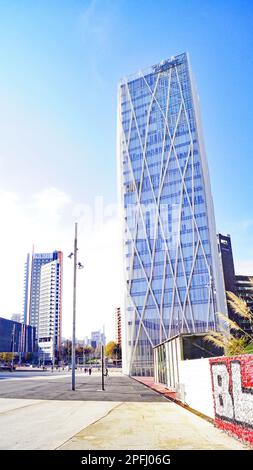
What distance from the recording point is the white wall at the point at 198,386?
1246 centimetres

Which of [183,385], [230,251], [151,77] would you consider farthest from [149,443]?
[230,251]

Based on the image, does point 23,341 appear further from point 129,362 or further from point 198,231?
point 198,231

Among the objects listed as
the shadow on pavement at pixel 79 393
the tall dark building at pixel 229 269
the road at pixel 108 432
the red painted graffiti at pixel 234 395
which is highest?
the tall dark building at pixel 229 269

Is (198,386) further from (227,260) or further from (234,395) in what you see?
(227,260)

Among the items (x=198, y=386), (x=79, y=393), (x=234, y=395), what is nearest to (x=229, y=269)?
(x=79, y=393)

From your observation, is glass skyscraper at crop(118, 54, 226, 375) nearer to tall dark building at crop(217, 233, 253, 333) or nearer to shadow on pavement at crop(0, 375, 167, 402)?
tall dark building at crop(217, 233, 253, 333)

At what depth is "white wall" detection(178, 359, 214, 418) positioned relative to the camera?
40.9 ft

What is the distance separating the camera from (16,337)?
169375 millimetres

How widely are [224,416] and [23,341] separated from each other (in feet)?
616

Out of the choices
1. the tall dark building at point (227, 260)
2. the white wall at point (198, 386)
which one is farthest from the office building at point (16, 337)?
the white wall at point (198, 386)

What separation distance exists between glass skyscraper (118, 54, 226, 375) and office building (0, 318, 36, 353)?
83345 mm

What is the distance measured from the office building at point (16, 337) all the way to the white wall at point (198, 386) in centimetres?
14096

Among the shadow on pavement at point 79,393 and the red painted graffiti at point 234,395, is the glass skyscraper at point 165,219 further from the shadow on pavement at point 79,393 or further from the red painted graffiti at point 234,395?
the red painted graffiti at point 234,395

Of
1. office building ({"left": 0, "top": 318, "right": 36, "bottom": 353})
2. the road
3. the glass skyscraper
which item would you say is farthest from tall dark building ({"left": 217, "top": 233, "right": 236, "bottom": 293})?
the road
